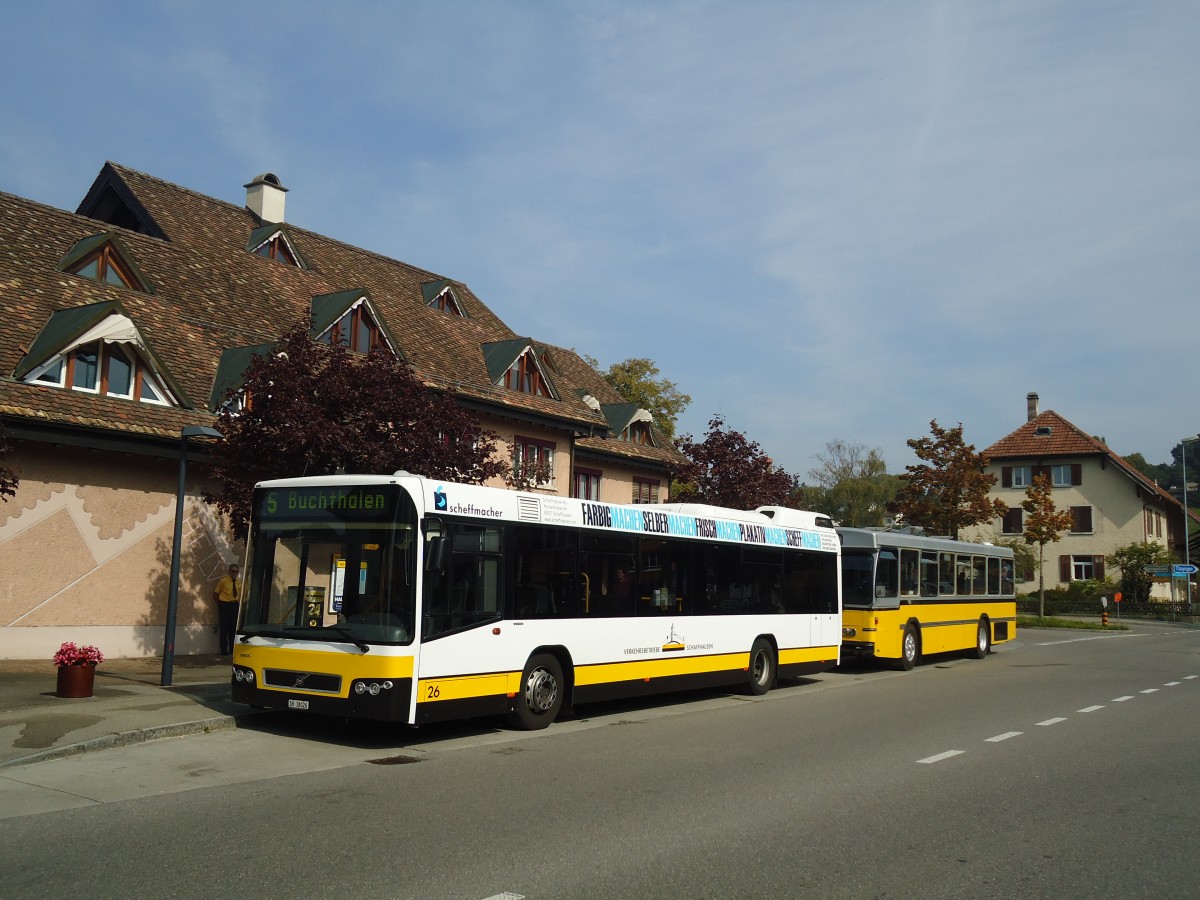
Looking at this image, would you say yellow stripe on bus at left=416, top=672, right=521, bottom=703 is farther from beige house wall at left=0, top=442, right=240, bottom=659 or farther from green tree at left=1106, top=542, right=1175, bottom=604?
green tree at left=1106, top=542, right=1175, bottom=604

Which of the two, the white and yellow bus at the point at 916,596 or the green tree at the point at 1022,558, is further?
the green tree at the point at 1022,558

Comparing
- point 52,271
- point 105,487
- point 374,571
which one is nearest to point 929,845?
point 374,571

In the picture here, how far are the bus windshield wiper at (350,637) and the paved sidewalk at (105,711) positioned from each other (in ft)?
6.24

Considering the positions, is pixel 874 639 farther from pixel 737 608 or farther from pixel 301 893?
pixel 301 893

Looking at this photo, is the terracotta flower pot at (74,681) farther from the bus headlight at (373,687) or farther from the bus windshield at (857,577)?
the bus windshield at (857,577)

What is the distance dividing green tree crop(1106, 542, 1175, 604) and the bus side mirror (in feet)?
188

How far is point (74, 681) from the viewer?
12695 millimetres

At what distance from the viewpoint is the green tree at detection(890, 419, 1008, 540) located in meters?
45.1

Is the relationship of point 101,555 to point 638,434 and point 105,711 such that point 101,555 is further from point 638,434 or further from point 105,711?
point 638,434

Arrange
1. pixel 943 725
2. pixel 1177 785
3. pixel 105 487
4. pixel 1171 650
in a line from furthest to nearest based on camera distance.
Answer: pixel 1171 650
pixel 105 487
pixel 943 725
pixel 1177 785

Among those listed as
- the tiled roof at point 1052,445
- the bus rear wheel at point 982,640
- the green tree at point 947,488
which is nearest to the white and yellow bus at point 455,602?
the bus rear wheel at point 982,640

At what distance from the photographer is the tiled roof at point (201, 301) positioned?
18734 mm

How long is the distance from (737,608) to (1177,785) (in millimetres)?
7588

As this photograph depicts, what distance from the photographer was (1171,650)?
3077 cm
